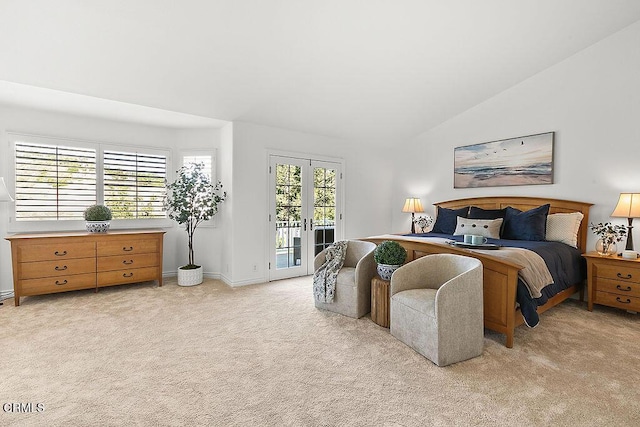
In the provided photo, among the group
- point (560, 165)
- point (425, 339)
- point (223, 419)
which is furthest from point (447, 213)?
point (223, 419)

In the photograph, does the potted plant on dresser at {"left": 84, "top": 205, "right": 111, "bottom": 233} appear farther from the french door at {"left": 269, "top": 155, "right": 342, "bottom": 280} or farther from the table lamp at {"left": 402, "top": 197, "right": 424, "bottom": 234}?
the table lamp at {"left": 402, "top": 197, "right": 424, "bottom": 234}

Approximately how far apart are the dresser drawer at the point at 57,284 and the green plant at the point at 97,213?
0.74m

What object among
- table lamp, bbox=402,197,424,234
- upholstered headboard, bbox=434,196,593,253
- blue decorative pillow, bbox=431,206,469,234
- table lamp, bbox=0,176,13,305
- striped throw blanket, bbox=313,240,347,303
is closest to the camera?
striped throw blanket, bbox=313,240,347,303

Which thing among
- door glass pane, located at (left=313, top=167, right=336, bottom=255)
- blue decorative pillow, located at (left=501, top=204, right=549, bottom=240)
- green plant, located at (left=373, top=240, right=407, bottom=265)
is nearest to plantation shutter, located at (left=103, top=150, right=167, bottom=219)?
door glass pane, located at (left=313, top=167, right=336, bottom=255)

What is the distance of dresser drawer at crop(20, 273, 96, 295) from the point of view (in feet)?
12.1

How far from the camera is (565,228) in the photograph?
389 centimetres

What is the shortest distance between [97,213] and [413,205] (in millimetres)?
4906

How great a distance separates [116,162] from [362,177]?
→ 4045 mm

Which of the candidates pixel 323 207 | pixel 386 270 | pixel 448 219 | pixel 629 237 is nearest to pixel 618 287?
pixel 629 237

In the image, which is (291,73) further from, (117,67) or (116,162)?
(116,162)

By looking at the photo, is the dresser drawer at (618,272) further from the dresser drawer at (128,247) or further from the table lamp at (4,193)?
the table lamp at (4,193)

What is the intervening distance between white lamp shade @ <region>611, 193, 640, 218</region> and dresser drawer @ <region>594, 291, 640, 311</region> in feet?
2.90

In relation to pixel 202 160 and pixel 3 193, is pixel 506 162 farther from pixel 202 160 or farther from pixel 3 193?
pixel 3 193

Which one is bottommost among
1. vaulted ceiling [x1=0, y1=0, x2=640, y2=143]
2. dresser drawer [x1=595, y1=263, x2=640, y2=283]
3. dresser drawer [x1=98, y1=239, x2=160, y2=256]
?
dresser drawer [x1=595, y1=263, x2=640, y2=283]
